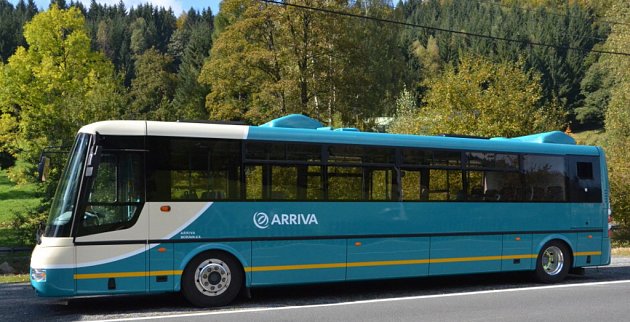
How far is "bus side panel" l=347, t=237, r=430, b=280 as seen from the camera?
1125 cm

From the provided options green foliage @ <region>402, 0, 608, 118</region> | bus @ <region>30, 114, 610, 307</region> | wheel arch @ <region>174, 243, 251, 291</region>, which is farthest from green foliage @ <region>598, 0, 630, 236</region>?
green foliage @ <region>402, 0, 608, 118</region>

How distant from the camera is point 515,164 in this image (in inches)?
520

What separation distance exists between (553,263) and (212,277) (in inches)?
306

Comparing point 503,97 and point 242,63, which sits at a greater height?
point 242,63

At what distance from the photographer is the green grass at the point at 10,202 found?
30.9 meters

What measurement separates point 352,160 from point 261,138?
5.90 ft

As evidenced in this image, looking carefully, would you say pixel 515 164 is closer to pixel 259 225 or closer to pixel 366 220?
pixel 366 220

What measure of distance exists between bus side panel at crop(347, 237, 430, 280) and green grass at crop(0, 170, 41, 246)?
1945 centimetres

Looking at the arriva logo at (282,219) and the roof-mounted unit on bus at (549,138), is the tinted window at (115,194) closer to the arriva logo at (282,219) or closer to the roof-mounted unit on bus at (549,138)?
the arriva logo at (282,219)

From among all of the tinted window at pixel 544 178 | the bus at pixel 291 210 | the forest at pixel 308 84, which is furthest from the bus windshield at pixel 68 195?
the tinted window at pixel 544 178

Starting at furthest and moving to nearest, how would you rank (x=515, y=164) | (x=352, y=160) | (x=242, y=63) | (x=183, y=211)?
(x=242, y=63)
(x=515, y=164)
(x=352, y=160)
(x=183, y=211)

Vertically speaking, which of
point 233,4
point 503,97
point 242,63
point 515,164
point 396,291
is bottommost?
point 396,291

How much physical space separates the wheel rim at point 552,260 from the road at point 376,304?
1.32ft

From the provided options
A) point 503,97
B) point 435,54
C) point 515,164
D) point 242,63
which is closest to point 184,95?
point 435,54
